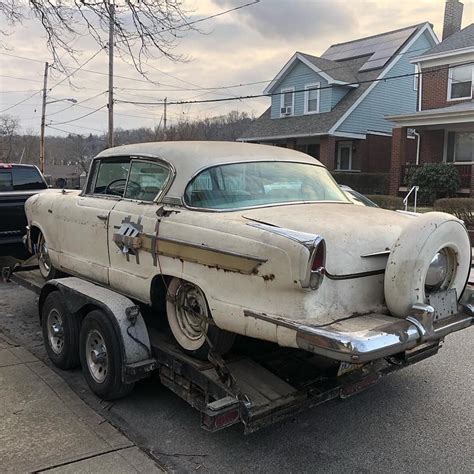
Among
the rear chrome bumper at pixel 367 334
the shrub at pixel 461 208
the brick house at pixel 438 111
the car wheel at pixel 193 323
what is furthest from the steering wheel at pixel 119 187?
the brick house at pixel 438 111

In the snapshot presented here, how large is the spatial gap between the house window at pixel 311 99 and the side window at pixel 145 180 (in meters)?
24.6

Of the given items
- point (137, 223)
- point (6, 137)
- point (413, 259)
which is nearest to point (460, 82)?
point (137, 223)

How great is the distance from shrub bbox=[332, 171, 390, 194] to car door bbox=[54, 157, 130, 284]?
70.2 feet

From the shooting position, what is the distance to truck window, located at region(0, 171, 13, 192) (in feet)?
30.7

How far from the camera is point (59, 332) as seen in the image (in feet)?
15.6

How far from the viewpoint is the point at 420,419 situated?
12.9 feet

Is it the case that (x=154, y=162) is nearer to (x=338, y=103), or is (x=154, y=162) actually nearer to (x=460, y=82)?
(x=460, y=82)

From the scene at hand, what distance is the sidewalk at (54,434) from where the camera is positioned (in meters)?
3.22

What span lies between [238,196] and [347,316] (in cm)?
128

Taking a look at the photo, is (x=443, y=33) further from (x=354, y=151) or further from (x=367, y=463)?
(x=367, y=463)

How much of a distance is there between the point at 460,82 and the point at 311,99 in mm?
8054

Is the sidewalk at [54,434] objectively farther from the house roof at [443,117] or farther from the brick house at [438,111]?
the brick house at [438,111]

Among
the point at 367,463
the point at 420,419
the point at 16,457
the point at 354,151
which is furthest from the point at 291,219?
the point at 354,151

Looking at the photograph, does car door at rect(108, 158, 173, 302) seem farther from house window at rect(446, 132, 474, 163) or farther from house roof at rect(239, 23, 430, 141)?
house roof at rect(239, 23, 430, 141)
